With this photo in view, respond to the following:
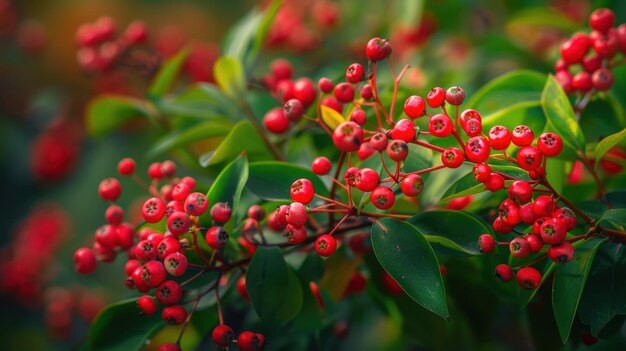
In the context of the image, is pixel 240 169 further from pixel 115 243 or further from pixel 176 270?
pixel 115 243

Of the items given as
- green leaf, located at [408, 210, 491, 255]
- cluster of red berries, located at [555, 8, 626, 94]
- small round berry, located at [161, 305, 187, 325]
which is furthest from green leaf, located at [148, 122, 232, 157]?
cluster of red berries, located at [555, 8, 626, 94]

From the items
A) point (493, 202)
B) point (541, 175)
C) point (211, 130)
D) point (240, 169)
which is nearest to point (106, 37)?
point (211, 130)

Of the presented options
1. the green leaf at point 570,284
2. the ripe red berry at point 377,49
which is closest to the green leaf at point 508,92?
the ripe red berry at point 377,49

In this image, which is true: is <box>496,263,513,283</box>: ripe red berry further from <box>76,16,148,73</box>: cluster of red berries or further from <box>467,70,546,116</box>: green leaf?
<box>76,16,148,73</box>: cluster of red berries

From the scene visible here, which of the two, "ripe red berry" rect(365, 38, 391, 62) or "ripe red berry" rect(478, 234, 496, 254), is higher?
"ripe red berry" rect(365, 38, 391, 62)

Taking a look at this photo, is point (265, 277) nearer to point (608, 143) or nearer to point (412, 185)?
point (412, 185)

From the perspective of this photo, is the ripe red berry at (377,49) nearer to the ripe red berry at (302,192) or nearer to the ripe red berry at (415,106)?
the ripe red berry at (415,106)
